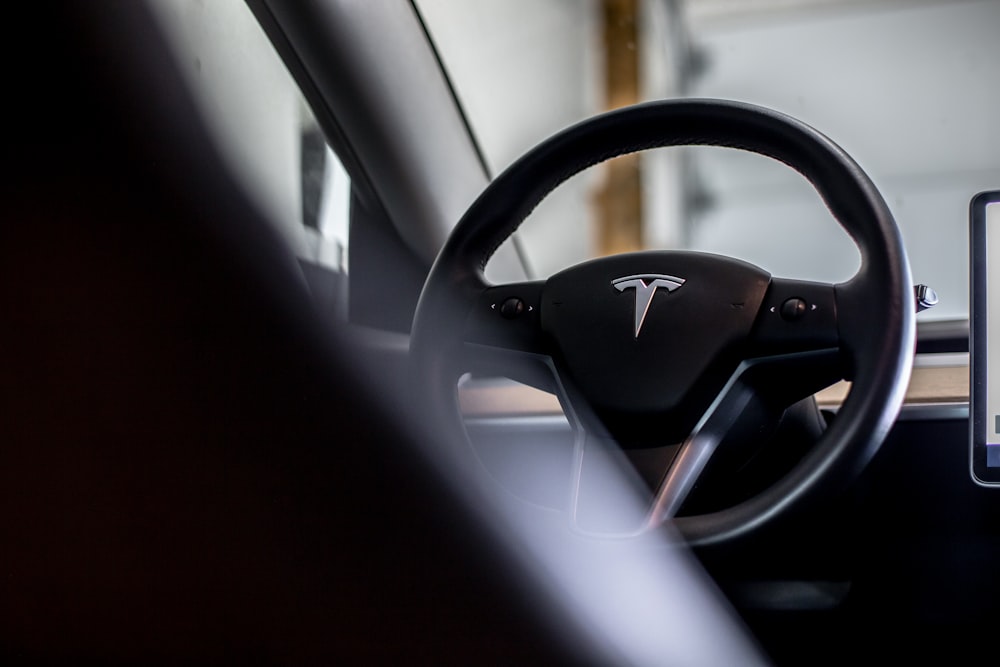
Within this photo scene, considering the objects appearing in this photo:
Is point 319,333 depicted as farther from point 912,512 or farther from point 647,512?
point 912,512

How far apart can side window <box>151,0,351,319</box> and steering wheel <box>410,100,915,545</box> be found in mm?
319

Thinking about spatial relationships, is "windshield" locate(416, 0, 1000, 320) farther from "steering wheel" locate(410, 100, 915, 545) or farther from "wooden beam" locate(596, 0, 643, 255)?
"steering wheel" locate(410, 100, 915, 545)

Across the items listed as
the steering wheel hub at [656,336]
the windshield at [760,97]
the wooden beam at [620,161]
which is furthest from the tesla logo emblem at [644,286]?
the wooden beam at [620,161]

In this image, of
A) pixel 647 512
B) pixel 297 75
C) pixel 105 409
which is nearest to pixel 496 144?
pixel 297 75

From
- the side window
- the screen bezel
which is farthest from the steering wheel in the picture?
the side window

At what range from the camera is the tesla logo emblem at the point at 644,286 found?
58 centimetres

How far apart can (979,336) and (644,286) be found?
9.7 inches

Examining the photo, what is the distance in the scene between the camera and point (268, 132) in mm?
907

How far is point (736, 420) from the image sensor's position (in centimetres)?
57

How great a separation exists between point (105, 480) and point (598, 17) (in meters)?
1.09

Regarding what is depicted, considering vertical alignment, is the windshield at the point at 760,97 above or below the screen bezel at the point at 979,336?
above

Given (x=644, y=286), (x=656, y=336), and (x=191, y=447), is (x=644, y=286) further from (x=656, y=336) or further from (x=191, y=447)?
(x=191, y=447)

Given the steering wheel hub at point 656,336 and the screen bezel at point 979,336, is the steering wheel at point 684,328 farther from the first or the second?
the screen bezel at point 979,336

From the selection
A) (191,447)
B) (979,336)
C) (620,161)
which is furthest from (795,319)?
(620,161)
